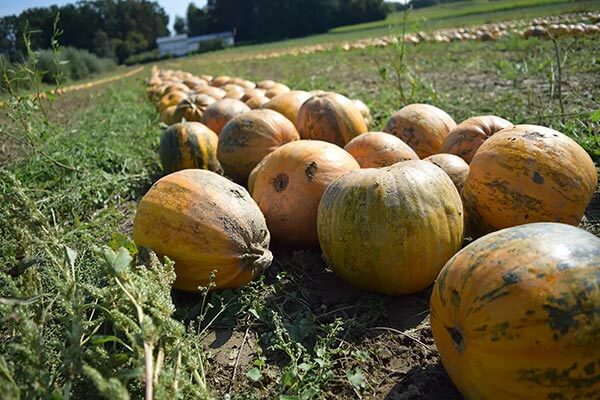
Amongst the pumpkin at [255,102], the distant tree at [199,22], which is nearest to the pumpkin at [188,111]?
the pumpkin at [255,102]

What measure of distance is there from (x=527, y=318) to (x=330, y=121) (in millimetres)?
3300

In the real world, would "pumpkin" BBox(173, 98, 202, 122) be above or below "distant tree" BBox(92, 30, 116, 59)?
below

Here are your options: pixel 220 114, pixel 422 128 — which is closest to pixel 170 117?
pixel 220 114

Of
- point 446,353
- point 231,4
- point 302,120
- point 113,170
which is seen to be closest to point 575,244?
point 446,353

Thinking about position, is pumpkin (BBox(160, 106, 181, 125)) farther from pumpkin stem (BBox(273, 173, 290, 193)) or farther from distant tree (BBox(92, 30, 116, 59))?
distant tree (BBox(92, 30, 116, 59))

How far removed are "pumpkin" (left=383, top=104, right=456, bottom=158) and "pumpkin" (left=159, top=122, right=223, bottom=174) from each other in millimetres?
1996

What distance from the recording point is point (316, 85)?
1169cm

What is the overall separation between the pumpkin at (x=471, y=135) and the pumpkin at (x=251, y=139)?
1616 millimetres

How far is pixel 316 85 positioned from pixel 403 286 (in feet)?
31.8

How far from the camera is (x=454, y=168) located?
10.7 ft

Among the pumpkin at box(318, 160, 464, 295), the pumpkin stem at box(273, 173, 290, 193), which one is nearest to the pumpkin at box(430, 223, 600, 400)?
the pumpkin at box(318, 160, 464, 295)

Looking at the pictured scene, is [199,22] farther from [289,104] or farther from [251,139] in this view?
[251,139]

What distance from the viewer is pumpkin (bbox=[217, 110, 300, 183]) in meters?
4.46

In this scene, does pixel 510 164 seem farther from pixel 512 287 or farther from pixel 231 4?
pixel 231 4
